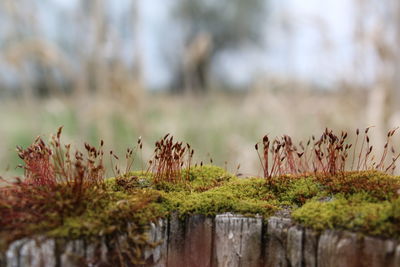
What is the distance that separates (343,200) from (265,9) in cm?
2781

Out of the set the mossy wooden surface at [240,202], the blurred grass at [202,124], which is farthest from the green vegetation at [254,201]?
the blurred grass at [202,124]

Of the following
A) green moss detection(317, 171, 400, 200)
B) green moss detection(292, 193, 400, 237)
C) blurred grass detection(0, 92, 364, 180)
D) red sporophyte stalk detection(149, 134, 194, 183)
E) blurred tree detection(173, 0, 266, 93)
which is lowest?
green moss detection(292, 193, 400, 237)

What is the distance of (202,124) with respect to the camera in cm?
1000

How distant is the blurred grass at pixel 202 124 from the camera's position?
6.51 metres

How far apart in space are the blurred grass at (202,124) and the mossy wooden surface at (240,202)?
7.55 feet

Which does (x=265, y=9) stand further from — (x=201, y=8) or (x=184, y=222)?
(x=184, y=222)

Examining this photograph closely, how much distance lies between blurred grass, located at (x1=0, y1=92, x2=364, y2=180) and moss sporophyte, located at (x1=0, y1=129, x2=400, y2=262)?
91.3 inches

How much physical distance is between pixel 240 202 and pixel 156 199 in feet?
1.48

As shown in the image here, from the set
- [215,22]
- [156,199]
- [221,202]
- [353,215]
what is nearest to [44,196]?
[156,199]

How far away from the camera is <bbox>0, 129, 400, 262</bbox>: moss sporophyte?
1869 mm

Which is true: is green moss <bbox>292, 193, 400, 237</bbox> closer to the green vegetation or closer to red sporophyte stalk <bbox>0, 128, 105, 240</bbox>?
the green vegetation

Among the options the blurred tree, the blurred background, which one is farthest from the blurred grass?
the blurred tree

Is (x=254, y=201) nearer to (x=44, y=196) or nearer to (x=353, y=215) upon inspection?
(x=353, y=215)

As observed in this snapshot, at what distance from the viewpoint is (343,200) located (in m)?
2.14
